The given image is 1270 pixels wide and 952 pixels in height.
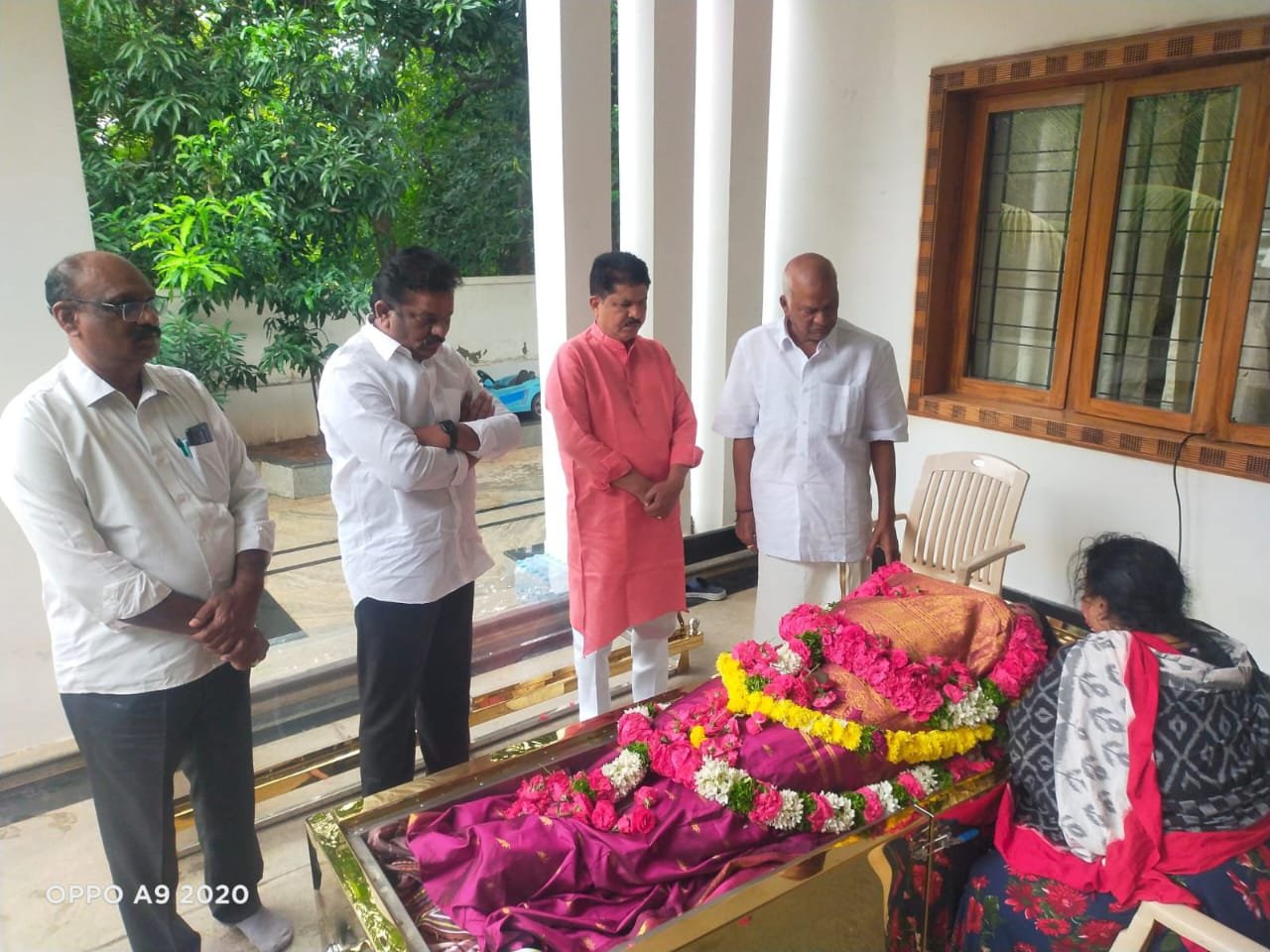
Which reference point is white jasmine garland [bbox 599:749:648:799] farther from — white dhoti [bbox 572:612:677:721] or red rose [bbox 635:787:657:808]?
white dhoti [bbox 572:612:677:721]

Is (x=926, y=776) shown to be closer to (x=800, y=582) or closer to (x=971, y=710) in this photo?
(x=971, y=710)

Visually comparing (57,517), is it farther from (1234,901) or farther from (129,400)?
(1234,901)

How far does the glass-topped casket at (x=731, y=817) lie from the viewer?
4.92 ft

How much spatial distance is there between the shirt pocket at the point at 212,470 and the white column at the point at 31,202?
90 cm

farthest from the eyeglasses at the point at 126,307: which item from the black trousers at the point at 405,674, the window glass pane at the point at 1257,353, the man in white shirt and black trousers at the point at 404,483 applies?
the window glass pane at the point at 1257,353

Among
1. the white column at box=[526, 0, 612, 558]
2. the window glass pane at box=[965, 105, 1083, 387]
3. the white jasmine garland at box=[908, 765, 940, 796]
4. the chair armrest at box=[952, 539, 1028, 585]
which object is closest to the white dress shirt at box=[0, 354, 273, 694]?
the white jasmine garland at box=[908, 765, 940, 796]

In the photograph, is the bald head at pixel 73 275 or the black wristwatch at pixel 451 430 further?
the black wristwatch at pixel 451 430

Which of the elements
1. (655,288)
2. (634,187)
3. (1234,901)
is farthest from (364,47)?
(1234,901)

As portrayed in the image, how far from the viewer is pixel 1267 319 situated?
119 inches

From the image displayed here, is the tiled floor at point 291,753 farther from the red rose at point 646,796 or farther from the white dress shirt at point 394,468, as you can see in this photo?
the red rose at point 646,796

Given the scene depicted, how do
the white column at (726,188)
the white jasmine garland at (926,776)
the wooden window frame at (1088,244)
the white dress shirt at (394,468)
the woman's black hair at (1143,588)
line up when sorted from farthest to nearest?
the white column at (726,188)
the wooden window frame at (1088,244)
the white dress shirt at (394,468)
the white jasmine garland at (926,776)
the woman's black hair at (1143,588)

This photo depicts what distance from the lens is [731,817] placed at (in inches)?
65.3

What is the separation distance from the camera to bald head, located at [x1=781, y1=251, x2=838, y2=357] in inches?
100

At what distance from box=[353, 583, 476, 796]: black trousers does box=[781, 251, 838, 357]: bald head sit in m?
1.25
